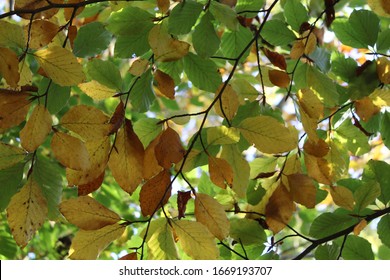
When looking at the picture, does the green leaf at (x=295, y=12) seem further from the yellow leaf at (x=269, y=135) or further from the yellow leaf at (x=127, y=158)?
the yellow leaf at (x=127, y=158)

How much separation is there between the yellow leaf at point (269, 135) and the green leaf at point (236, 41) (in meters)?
0.22

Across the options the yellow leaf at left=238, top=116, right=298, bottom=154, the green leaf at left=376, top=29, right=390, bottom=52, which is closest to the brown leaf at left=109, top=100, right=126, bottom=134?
the yellow leaf at left=238, top=116, right=298, bottom=154

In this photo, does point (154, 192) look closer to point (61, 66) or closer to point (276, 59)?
point (61, 66)

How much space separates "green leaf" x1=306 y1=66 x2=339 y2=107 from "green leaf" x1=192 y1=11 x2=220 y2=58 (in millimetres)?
221

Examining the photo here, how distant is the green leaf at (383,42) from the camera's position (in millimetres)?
1139

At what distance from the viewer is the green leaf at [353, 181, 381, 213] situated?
1088 mm

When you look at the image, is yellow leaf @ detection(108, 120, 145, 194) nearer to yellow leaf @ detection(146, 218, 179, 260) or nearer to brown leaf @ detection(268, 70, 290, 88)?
yellow leaf @ detection(146, 218, 179, 260)

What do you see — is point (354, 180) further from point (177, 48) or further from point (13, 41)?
point (13, 41)

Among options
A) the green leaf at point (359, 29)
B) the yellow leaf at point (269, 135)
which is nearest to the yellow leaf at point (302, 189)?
the yellow leaf at point (269, 135)

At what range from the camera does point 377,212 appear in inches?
43.8

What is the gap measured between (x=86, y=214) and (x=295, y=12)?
582 mm

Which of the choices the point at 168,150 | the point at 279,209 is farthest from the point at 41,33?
the point at 279,209

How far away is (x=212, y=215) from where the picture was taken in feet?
3.01

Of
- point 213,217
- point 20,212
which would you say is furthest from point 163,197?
point 20,212
